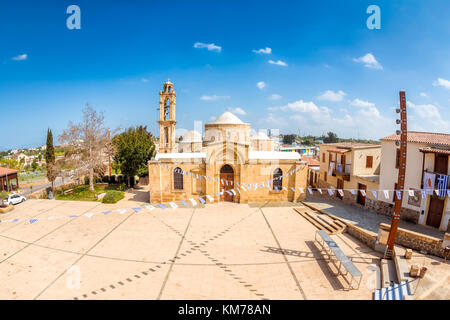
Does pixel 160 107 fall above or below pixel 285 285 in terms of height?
above

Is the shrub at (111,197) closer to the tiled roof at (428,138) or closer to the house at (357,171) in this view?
the house at (357,171)

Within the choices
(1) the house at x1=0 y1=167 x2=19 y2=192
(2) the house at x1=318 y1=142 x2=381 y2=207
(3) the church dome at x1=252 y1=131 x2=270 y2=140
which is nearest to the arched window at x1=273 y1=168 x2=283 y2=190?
(2) the house at x1=318 y1=142 x2=381 y2=207

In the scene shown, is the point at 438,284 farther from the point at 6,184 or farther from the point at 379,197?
the point at 6,184

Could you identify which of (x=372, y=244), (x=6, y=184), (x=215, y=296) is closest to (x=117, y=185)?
(x=6, y=184)

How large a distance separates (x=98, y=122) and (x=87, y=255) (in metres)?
17.0

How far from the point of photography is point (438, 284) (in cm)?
872

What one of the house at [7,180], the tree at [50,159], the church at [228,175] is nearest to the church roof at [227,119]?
the church at [228,175]

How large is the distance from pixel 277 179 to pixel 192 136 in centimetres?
1439

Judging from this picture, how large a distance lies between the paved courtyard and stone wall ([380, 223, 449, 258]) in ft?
5.32

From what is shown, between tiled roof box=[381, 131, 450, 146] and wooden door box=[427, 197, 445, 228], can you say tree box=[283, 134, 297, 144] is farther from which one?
wooden door box=[427, 197, 445, 228]

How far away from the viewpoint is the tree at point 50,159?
82.5 ft

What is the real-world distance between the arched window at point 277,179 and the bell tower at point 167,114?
11.9 m

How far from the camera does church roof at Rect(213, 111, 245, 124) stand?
27.4 m

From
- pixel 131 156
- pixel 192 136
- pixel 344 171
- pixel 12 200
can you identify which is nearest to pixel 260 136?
pixel 192 136
